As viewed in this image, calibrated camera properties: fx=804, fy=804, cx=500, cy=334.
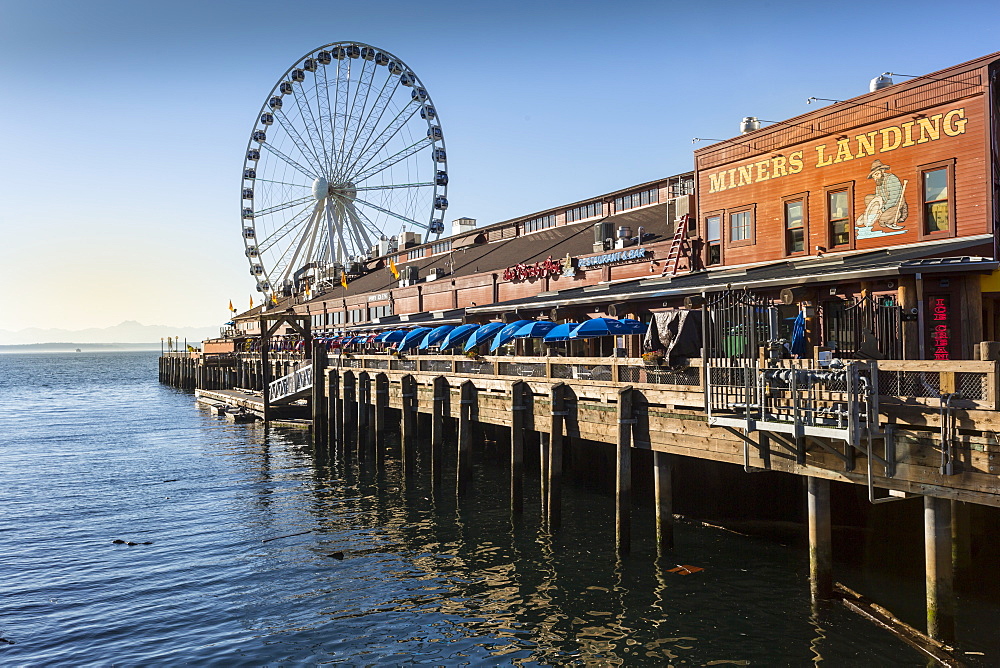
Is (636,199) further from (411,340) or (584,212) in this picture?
(411,340)

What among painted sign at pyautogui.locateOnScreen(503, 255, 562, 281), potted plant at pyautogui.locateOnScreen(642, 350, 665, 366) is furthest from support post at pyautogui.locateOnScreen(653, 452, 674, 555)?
painted sign at pyautogui.locateOnScreen(503, 255, 562, 281)

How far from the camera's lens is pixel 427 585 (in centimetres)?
2081

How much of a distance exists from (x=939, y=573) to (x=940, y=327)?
935 centimetres

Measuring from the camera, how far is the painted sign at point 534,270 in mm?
43875

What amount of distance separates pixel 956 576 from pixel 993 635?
254 cm

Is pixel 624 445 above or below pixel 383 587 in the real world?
above

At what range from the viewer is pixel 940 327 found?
20.7 meters

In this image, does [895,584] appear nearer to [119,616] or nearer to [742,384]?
[742,384]

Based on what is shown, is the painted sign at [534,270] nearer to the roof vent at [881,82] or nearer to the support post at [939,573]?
the roof vent at [881,82]

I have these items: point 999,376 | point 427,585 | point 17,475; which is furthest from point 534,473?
point 17,475

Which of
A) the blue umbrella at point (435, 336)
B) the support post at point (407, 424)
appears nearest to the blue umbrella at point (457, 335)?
the blue umbrella at point (435, 336)

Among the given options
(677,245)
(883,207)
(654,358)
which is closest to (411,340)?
(677,245)

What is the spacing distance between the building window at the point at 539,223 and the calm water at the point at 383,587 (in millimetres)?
26450

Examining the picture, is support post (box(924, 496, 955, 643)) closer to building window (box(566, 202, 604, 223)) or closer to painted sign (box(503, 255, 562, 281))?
painted sign (box(503, 255, 562, 281))
